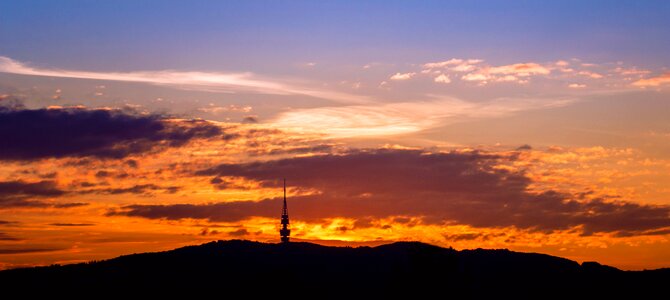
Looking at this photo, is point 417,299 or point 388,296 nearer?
point 417,299

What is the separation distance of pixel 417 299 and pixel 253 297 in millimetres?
33947

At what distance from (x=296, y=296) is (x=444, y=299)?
96.8 feet

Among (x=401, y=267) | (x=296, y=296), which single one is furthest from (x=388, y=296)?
(x=296, y=296)

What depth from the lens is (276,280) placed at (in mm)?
177250

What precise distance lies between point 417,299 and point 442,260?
8.68m

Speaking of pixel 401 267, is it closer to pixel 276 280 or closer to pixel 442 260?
pixel 442 260

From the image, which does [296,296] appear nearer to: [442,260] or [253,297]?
[253,297]

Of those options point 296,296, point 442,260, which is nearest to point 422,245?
point 442,260

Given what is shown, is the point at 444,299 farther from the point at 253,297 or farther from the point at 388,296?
the point at 253,297

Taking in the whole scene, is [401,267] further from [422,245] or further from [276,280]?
[276,280]

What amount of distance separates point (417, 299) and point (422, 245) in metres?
10.4

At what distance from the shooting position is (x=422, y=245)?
173 metres

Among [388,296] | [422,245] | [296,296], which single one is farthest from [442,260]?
[296,296]

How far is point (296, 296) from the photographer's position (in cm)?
17925
